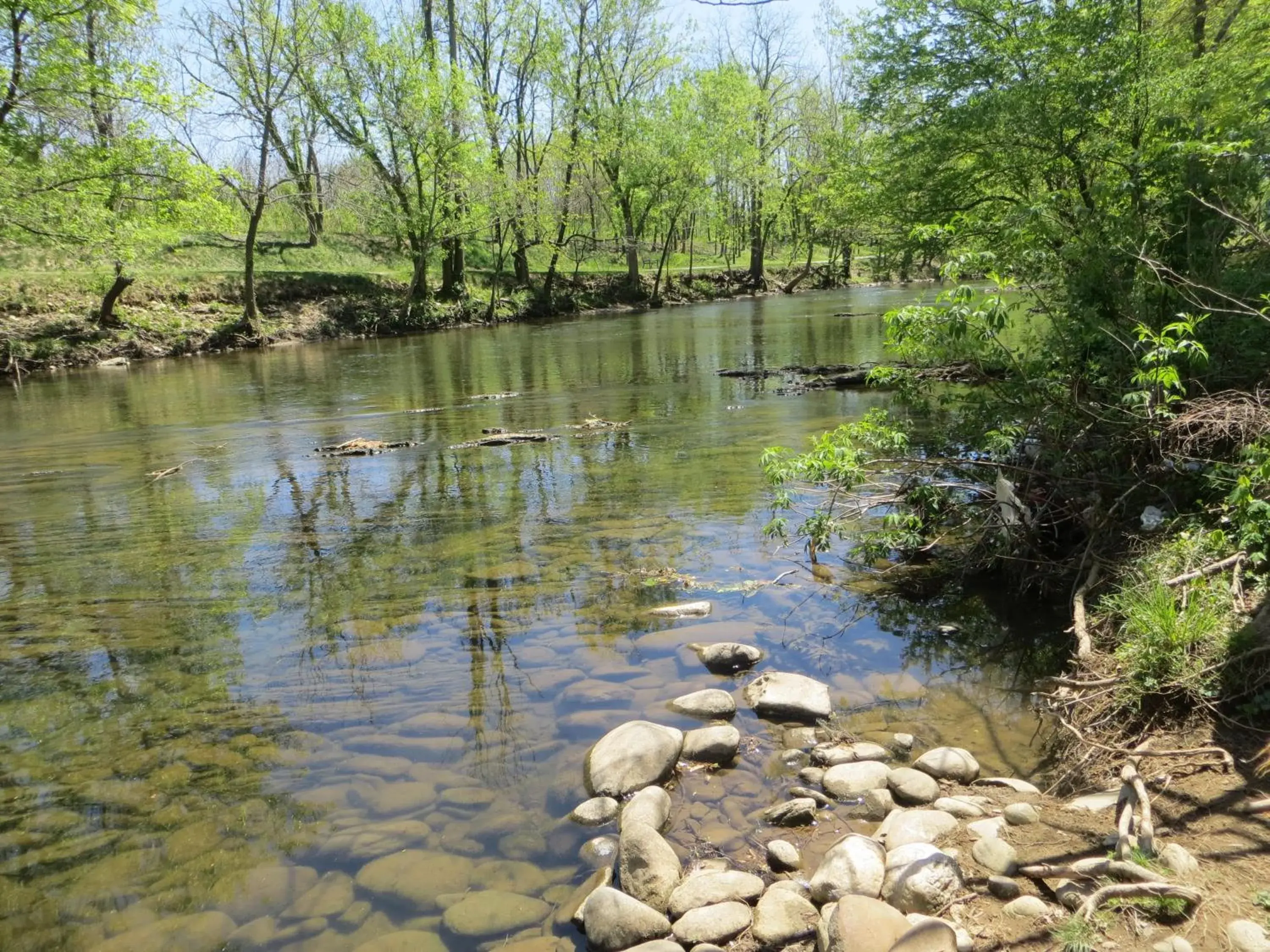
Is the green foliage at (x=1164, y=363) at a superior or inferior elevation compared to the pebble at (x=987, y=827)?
superior

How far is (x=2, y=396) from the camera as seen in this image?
21250 mm

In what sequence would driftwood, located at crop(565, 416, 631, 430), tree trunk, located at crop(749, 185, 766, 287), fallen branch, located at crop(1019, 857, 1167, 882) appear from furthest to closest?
tree trunk, located at crop(749, 185, 766, 287) < driftwood, located at crop(565, 416, 631, 430) < fallen branch, located at crop(1019, 857, 1167, 882)

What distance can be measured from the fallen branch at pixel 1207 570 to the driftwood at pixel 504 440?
9.85m

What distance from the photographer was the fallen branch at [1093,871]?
9.51 feet

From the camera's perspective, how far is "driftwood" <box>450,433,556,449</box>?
519 inches

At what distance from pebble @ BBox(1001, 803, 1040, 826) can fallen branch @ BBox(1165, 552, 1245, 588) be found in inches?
70.7

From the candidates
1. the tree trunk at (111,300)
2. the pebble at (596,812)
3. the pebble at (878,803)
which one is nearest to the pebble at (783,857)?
the pebble at (878,803)

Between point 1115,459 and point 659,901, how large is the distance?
4.94m

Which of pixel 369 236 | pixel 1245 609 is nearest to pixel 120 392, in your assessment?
pixel 1245 609

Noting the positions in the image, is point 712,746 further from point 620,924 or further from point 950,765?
point 620,924

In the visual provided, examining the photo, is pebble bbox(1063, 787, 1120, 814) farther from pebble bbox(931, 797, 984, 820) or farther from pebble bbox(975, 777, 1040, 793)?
pebble bbox(931, 797, 984, 820)

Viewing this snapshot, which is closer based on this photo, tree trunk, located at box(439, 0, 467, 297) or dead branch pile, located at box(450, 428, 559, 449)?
dead branch pile, located at box(450, 428, 559, 449)

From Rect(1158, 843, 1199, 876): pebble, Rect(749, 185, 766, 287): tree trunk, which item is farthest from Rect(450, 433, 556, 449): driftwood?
Rect(749, 185, 766, 287): tree trunk

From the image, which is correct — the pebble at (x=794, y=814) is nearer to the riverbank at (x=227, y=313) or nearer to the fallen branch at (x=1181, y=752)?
the fallen branch at (x=1181, y=752)
